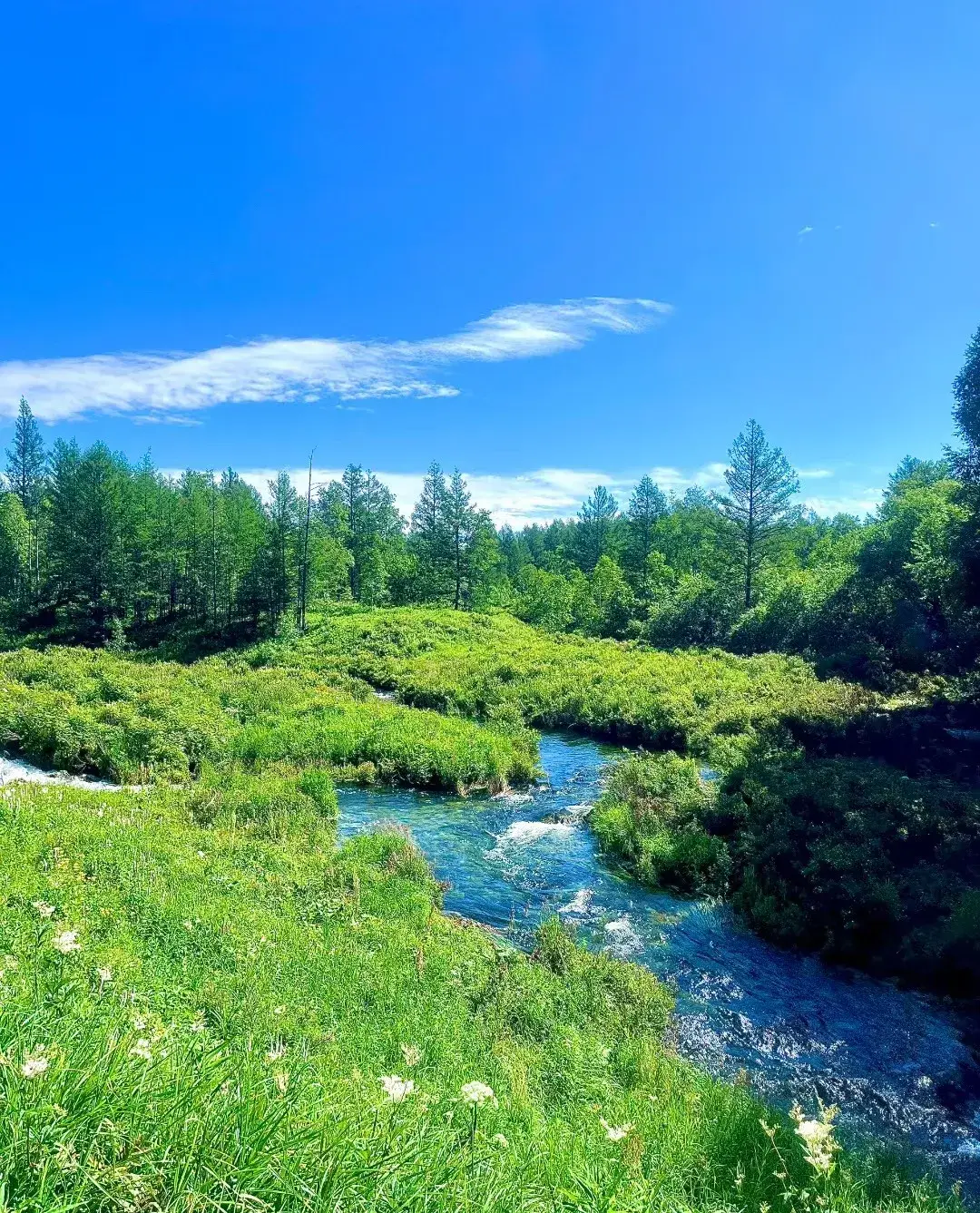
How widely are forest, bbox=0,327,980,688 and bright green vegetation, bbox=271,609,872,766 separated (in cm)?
498

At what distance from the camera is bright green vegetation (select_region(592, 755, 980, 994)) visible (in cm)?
1131

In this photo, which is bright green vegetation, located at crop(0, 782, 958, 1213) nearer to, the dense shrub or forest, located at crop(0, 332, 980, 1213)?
forest, located at crop(0, 332, 980, 1213)

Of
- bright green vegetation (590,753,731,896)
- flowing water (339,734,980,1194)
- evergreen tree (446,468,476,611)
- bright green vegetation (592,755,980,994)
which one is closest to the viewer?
flowing water (339,734,980,1194)

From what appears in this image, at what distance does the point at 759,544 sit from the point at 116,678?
4466cm

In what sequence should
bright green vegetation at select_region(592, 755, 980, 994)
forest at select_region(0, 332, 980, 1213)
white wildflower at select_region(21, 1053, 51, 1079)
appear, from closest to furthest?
white wildflower at select_region(21, 1053, 51, 1079)
forest at select_region(0, 332, 980, 1213)
bright green vegetation at select_region(592, 755, 980, 994)

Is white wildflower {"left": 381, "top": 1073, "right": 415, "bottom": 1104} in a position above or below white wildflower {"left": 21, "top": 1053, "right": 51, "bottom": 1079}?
below

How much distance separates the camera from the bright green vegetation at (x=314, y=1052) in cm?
275

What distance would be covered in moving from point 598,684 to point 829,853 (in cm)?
1973

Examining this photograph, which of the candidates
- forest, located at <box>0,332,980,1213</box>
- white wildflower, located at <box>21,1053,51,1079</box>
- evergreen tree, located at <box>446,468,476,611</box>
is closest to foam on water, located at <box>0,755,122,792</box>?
forest, located at <box>0,332,980,1213</box>

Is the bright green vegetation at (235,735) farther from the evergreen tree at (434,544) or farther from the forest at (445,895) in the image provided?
the evergreen tree at (434,544)

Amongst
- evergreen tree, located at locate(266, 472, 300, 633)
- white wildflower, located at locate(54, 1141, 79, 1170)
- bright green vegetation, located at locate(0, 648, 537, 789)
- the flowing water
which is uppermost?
evergreen tree, located at locate(266, 472, 300, 633)

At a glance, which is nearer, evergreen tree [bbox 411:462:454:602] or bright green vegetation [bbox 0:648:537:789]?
bright green vegetation [bbox 0:648:537:789]

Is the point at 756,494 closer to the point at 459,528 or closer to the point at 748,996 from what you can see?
the point at 459,528

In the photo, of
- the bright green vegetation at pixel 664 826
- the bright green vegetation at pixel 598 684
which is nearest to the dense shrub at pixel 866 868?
the bright green vegetation at pixel 664 826
